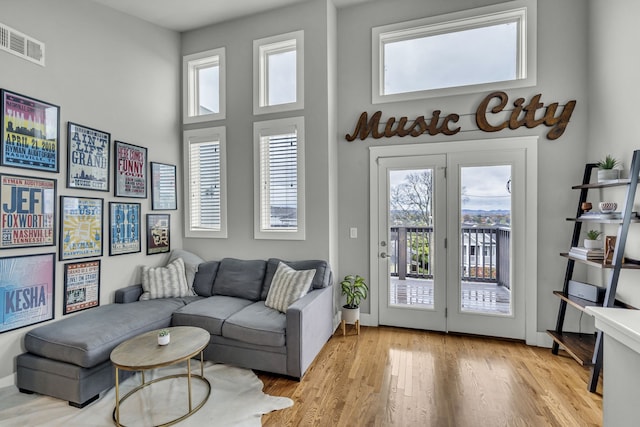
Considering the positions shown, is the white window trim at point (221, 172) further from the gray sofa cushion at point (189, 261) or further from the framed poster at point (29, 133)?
the framed poster at point (29, 133)

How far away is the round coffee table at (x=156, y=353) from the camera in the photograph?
1.91m

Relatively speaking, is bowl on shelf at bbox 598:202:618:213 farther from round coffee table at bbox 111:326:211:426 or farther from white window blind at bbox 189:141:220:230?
white window blind at bbox 189:141:220:230

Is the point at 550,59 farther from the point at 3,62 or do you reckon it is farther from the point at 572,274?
the point at 3,62

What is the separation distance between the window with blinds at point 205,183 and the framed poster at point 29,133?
147cm

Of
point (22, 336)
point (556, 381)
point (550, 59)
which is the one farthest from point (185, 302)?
point (550, 59)

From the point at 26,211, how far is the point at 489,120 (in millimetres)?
4454

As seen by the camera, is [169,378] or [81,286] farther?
[81,286]

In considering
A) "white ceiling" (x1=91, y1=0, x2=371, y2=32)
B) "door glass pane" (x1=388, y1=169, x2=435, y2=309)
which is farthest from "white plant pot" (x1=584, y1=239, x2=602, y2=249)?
"white ceiling" (x1=91, y1=0, x2=371, y2=32)

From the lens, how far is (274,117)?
11.9ft

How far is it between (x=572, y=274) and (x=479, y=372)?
1422 millimetres

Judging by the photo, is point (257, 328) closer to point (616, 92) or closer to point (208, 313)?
point (208, 313)

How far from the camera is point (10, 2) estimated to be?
244cm

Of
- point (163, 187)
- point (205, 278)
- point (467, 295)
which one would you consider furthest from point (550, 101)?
point (163, 187)

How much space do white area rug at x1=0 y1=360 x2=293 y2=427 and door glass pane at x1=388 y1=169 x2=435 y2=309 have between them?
6.17 ft
